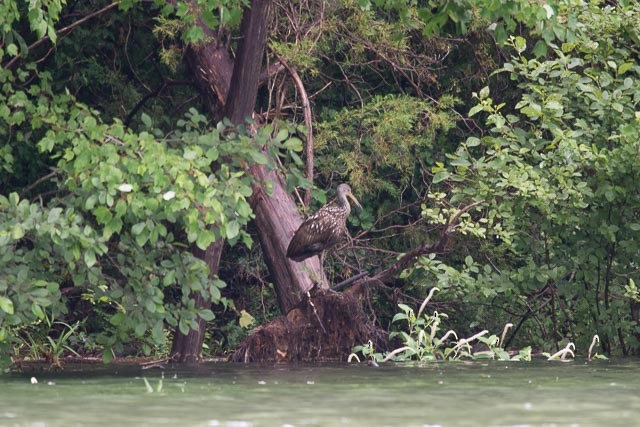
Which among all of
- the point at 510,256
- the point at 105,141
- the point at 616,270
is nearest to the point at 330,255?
the point at 510,256

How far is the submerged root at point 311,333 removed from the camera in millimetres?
12477

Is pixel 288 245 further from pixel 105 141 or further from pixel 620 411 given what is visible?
pixel 620 411

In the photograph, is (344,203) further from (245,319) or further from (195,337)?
(245,319)

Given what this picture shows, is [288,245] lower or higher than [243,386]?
higher

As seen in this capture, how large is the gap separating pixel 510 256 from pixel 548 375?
5593 millimetres

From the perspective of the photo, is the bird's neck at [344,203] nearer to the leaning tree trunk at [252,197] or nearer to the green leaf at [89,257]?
the leaning tree trunk at [252,197]

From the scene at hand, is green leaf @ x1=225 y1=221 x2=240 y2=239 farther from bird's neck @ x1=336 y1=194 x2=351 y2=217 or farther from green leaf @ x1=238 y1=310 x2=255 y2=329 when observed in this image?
green leaf @ x1=238 y1=310 x2=255 y2=329

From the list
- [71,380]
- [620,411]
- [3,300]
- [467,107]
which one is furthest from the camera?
[467,107]

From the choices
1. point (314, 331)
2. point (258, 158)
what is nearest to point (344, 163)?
point (314, 331)

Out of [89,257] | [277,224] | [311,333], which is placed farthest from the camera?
[277,224]

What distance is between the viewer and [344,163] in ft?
48.1

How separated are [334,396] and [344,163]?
6850mm

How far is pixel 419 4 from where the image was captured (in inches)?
584

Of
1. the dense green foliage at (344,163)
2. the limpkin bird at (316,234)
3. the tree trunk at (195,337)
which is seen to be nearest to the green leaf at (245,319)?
the dense green foliage at (344,163)
